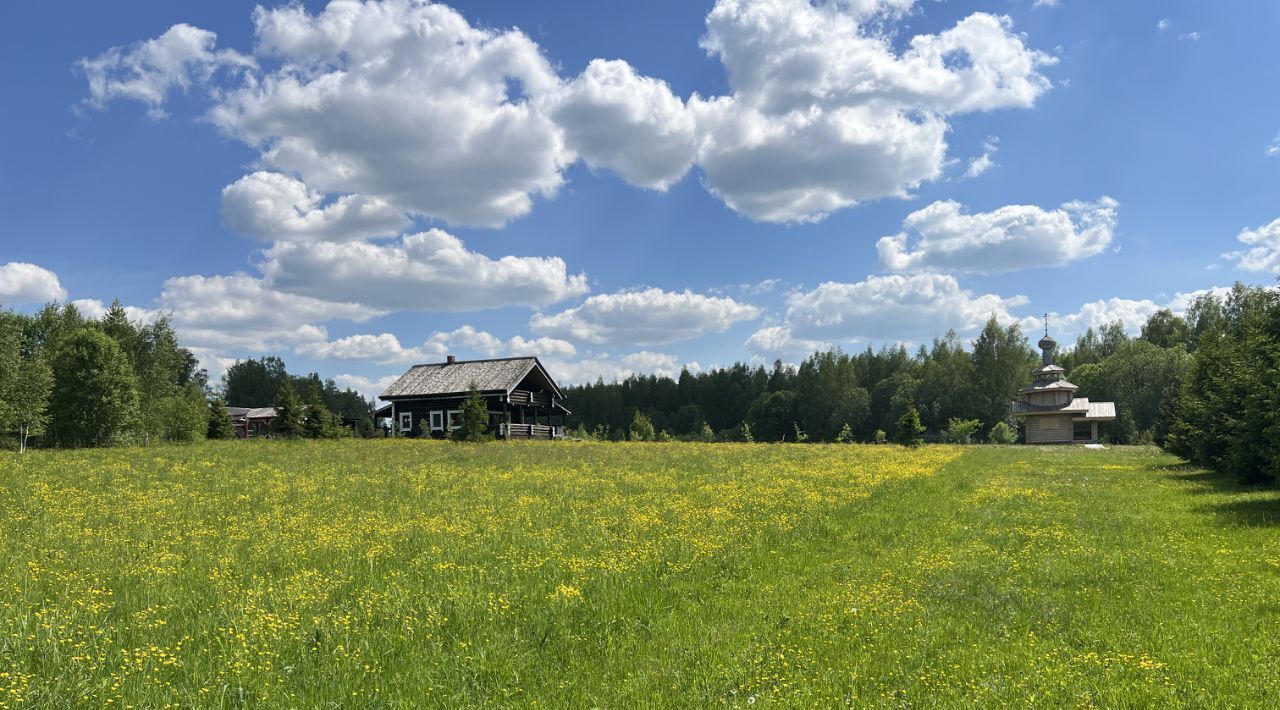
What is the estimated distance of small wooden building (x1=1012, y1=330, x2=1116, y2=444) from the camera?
230 ft

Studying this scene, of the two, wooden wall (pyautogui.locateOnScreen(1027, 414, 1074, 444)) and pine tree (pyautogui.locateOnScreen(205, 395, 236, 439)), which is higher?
pine tree (pyautogui.locateOnScreen(205, 395, 236, 439))

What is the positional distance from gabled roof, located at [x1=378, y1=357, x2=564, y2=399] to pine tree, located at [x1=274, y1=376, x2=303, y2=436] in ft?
34.7

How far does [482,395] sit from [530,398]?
15.2 feet

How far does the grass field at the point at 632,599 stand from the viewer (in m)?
6.86

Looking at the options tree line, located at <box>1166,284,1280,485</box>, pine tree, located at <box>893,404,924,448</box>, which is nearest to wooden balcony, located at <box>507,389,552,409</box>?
pine tree, located at <box>893,404,924,448</box>

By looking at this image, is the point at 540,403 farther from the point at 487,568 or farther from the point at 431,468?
the point at 487,568

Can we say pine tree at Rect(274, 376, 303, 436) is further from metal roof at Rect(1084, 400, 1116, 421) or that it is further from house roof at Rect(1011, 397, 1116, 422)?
metal roof at Rect(1084, 400, 1116, 421)

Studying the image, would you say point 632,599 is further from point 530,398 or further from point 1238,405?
point 530,398

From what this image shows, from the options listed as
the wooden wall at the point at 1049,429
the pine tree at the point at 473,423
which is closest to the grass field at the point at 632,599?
the pine tree at the point at 473,423

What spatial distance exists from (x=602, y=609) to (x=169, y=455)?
28398 mm

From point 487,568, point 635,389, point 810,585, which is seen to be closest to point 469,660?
point 487,568

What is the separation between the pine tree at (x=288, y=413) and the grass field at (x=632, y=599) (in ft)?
94.2

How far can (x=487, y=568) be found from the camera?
11398mm

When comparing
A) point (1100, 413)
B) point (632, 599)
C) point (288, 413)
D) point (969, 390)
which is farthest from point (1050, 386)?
point (632, 599)
